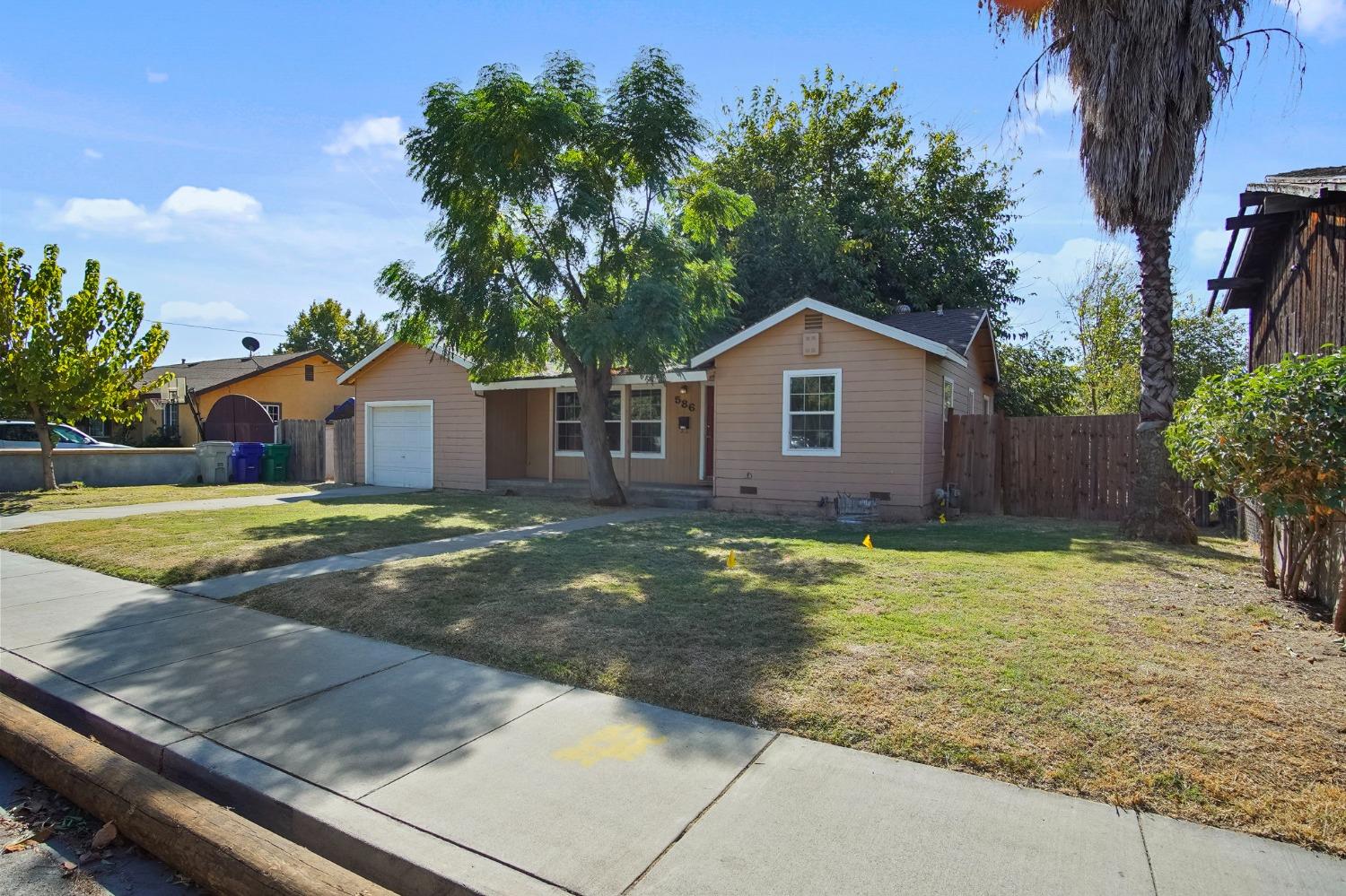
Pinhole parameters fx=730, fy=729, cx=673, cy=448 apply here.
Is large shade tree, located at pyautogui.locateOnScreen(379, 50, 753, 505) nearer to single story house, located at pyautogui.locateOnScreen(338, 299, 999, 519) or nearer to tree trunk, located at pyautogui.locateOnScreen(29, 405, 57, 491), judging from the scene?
single story house, located at pyautogui.locateOnScreen(338, 299, 999, 519)

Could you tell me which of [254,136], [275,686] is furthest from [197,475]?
[275,686]

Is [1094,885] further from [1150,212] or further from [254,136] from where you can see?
[254,136]

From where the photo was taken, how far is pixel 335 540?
29.7 feet

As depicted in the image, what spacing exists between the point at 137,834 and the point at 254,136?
40.3 feet

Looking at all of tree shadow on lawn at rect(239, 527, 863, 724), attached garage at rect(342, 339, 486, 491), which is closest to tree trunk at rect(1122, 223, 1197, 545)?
tree shadow on lawn at rect(239, 527, 863, 724)

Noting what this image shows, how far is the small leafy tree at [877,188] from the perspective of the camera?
21250 millimetres

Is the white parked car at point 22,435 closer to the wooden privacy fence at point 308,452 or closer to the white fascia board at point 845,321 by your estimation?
the wooden privacy fence at point 308,452

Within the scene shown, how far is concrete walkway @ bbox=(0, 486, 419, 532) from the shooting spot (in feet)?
36.9

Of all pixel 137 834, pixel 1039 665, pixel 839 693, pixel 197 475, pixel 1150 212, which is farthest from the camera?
pixel 197 475

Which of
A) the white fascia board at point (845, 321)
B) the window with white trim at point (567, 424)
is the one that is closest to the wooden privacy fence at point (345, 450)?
the window with white trim at point (567, 424)

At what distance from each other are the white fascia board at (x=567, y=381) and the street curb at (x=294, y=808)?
10.2m

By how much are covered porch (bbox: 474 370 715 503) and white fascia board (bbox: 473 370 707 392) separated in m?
0.02

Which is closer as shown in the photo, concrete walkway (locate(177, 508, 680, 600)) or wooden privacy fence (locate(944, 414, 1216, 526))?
concrete walkway (locate(177, 508, 680, 600))

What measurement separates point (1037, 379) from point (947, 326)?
10570 mm
